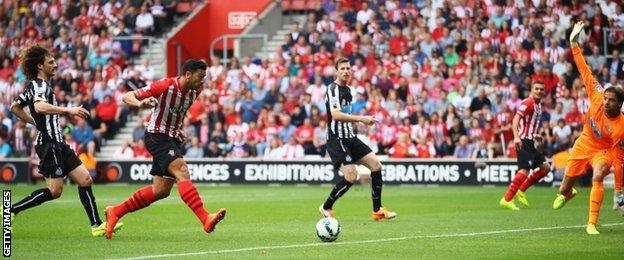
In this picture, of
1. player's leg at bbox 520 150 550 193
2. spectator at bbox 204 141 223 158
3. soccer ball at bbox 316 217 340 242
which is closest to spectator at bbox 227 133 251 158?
spectator at bbox 204 141 223 158

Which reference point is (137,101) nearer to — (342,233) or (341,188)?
(342,233)

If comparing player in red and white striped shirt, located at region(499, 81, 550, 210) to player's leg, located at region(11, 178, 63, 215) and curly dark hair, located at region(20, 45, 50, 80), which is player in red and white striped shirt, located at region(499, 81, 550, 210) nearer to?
player's leg, located at region(11, 178, 63, 215)

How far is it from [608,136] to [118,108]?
74.8ft

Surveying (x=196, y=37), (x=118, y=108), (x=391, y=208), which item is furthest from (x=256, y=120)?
(x=391, y=208)

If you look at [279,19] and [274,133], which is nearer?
[274,133]

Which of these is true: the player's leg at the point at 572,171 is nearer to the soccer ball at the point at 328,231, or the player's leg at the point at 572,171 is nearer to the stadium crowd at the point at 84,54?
the soccer ball at the point at 328,231

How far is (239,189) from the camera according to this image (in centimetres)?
2869

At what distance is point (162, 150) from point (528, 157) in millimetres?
8385

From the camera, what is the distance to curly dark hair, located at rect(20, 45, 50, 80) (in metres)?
14.7

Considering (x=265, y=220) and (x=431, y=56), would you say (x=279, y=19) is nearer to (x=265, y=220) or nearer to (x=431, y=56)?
(x=431, y=56)

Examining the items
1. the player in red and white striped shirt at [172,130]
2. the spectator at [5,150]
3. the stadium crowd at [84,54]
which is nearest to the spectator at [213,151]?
the stadium crowd at [84,54]

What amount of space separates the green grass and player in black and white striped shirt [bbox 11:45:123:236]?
467 mm

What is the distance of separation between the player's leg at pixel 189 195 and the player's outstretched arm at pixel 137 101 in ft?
2.92

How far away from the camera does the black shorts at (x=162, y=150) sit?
1420 centimetres
